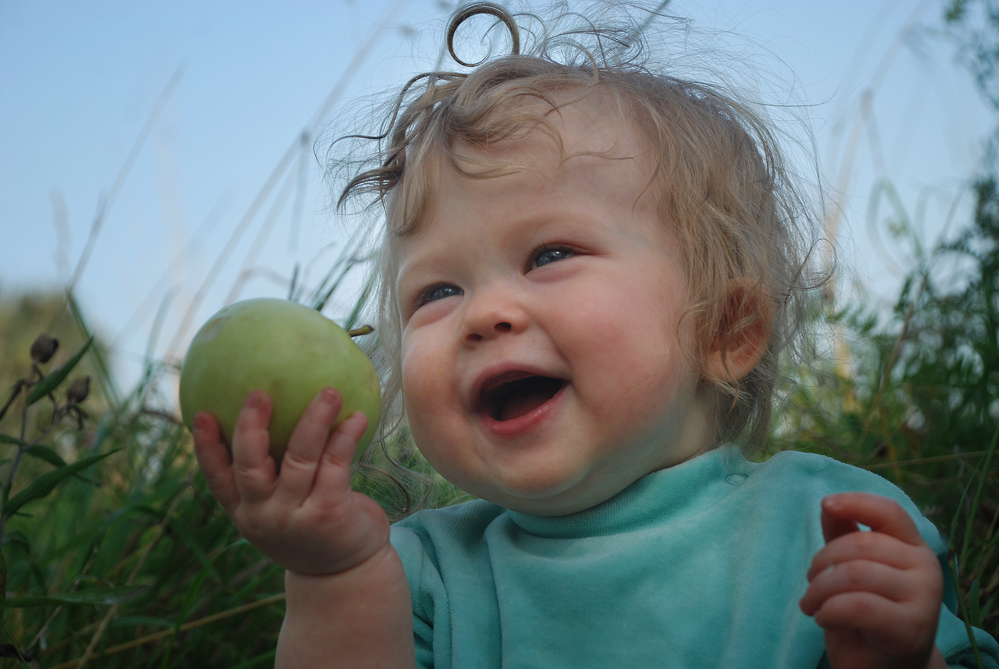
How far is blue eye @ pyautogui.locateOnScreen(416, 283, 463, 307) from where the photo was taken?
59.4 inches

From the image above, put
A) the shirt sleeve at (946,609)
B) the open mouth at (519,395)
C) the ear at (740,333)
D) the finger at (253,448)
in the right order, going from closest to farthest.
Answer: the finger at (253,448)
the shirt sleeve at (946,609)
the open mouth at (519,395)
the ear at (740,333)

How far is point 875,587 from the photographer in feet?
3.21

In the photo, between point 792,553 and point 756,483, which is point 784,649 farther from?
point 756,483

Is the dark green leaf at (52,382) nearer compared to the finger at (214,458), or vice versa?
the finger at (214,458)

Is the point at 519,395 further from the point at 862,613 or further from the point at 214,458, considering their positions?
the point at 862,613

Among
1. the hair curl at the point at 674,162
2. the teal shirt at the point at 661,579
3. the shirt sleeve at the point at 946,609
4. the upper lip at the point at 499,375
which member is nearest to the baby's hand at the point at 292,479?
the upper lip at the point at 499,375

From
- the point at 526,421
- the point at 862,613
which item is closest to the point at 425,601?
the point at 526,421

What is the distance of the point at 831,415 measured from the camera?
2.61m

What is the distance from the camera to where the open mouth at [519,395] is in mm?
1412

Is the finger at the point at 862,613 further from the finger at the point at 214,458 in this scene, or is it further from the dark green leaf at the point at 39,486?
the dark green leaf at the point at 39,486

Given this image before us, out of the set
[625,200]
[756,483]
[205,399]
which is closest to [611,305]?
[625,200]

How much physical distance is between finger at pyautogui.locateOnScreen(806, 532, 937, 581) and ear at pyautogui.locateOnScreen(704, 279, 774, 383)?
53 cm

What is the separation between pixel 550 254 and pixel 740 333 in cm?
43

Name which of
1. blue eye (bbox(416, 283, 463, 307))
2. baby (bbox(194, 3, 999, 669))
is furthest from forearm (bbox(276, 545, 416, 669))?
blue eye (bbox(416, 283, 463, 307))
